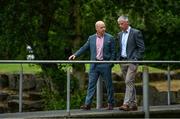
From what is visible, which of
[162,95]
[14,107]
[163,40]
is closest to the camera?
[14,107]

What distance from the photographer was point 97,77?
13.3 metres

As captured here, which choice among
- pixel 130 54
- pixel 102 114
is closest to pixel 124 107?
pixel 102 114

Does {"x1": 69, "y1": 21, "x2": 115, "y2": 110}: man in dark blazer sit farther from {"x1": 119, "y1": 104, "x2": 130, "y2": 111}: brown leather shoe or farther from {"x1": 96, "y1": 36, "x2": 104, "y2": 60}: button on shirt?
{"x1": 119, "y1": 104, "x2": 130, "y2": 111}: brown leather shoe

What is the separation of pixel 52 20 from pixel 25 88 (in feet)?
29.8

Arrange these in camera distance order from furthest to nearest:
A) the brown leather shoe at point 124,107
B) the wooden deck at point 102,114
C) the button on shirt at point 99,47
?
the button on shirt at point 99,47, the brown leather shoe at point 124,107, the wooden deck at point 102,114

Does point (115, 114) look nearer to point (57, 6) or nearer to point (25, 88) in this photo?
point (25, 88)

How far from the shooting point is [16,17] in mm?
22500

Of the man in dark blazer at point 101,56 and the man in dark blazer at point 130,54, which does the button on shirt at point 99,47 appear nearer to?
the man in dark blazer at point 101,56

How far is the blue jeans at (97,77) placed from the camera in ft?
42.4

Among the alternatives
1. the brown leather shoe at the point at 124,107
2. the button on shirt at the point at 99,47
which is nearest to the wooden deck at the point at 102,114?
the brown leather shoe at the point at 124,107

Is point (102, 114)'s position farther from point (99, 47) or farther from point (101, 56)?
point (99, 47)

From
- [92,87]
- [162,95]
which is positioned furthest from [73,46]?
[92,87]

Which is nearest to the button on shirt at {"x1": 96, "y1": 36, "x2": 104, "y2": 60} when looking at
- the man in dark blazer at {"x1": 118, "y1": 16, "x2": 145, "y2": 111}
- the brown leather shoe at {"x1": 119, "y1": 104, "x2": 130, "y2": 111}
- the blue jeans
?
the blue jeans

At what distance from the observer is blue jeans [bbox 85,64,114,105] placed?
1294 cm
